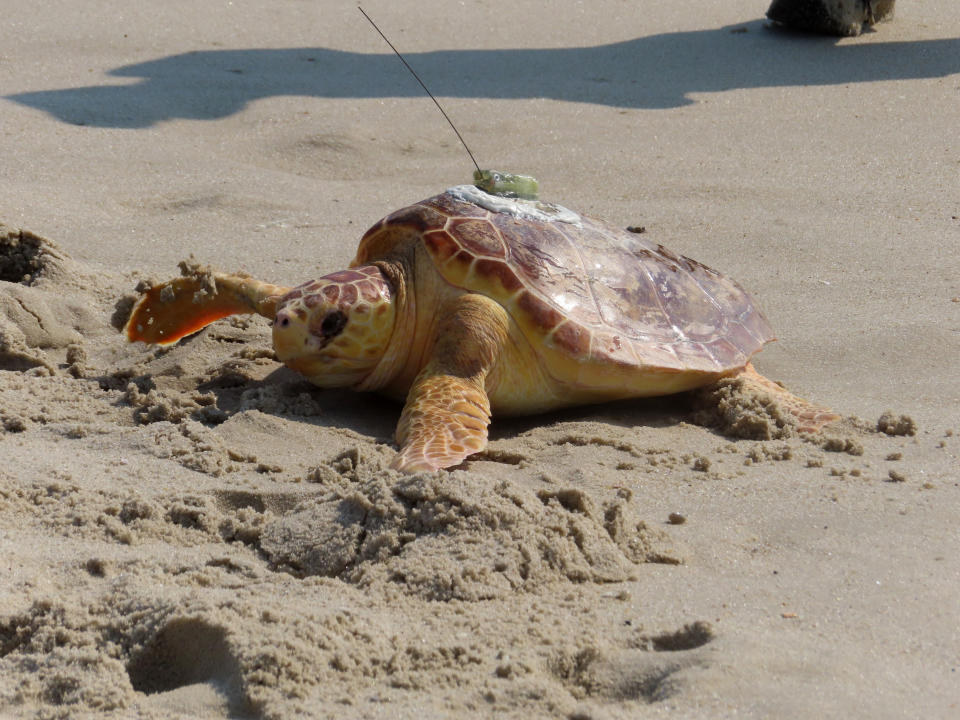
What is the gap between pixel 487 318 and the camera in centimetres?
328

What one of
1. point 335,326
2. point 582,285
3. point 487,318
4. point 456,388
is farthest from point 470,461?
point 582,285

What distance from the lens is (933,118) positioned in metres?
6.45

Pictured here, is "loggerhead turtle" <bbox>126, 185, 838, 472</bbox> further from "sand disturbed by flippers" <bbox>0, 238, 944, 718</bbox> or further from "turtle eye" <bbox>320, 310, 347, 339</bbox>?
"sand disturbed by flippers" <bbox>0, 238, 944, 718</bbox>

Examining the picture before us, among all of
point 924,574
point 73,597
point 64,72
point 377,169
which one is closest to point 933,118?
point 377,169

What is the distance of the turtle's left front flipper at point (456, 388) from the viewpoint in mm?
2859

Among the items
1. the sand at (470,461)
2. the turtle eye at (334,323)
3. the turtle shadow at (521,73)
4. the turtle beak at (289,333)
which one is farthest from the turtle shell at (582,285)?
the turtle shadow at (521,73)

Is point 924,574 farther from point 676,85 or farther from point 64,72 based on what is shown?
point 64,72

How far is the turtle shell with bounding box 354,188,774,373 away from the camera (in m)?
3.31

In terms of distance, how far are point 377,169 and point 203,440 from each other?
3.23m

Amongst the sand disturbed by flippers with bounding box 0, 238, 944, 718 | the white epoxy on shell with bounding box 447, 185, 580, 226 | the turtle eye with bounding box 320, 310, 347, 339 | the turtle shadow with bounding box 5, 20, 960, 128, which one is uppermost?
the turtle shadow with bounding box 5, 20, 960, 128

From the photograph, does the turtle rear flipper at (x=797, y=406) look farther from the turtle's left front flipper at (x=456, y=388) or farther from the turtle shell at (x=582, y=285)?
the turtle's left front flipper at (x=456, y=388)

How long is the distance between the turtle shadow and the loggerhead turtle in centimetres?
332

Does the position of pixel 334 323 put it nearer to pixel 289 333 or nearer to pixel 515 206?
pixel 289 333

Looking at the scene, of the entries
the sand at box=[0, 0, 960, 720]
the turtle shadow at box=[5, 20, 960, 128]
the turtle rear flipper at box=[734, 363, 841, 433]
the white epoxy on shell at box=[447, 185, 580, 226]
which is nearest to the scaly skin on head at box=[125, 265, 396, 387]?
the sand at box=[0, 0, 960, 720]
